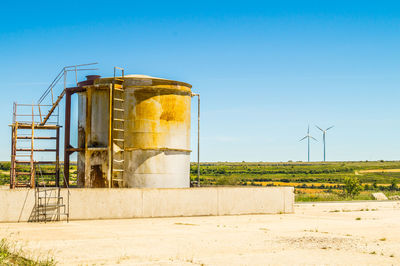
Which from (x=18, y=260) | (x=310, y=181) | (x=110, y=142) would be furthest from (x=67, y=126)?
(x=310, y=181)

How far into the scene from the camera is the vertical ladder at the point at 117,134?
1040 inches

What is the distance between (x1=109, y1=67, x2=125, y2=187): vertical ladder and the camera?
26422 mm

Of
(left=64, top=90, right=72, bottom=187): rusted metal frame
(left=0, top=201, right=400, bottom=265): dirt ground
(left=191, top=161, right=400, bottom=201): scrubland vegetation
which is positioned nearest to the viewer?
(left=0, top=201, right=400, bottom=265): dirt ground

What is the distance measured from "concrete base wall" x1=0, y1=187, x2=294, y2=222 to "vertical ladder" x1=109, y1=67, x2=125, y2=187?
192cm

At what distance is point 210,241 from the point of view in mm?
17984

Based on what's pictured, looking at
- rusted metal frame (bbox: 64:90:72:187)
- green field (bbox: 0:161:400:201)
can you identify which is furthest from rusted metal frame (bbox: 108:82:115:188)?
green field (bbox: 0:161:400:201)

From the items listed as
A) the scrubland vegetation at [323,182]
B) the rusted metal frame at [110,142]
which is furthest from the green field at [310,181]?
the rusted metal frame at [110,142]

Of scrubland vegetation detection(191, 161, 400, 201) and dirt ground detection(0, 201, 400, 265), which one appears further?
scrubland vegetation detection(191, 161, 400, 201)

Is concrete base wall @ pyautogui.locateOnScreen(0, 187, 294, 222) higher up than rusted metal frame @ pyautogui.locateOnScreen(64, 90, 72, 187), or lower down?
lower down

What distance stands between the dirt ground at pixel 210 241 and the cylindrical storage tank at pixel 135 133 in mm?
2969

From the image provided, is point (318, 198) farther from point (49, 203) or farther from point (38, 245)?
point (38, 245)

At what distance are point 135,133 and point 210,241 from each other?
33.3ft

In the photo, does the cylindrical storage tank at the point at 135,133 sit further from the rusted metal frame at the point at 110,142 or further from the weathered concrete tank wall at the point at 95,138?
the rusted metal frame at the point at 110,142

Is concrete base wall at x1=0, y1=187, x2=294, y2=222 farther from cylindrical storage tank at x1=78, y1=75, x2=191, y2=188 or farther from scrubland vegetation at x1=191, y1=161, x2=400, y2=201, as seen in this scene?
scrubland vegetation at x1=191, y1=161, x2=400, y2=201
